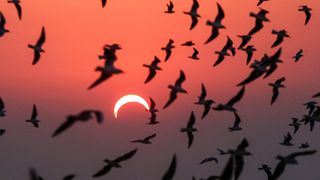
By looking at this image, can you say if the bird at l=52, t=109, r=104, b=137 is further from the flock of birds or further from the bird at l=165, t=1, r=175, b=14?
the bird at l=165, t=1, r=175, b=14

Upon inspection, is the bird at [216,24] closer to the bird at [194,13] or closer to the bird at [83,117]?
the bird at [194,13]

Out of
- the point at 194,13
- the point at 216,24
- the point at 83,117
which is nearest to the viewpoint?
the point at 83,117

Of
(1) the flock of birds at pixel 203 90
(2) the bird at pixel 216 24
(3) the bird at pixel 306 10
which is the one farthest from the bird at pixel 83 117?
(3) the bird at pixel 306 10

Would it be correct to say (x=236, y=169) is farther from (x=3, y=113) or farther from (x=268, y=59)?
(x=3, y=113)

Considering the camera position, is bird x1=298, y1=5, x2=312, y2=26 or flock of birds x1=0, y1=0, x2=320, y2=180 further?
bird x1=298, y1=5, x2=312, y2=26

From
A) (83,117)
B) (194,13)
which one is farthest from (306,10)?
(83,117)

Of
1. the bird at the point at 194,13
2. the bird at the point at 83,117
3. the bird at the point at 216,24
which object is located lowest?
the bird at the point at 83,117

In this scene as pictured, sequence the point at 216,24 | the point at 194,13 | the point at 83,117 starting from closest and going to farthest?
the point at 83,117, the point at 216,24, the point at 194,13

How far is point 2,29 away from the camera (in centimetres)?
4369

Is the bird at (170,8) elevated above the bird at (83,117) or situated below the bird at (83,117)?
above

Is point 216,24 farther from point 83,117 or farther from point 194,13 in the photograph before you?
point 83,117

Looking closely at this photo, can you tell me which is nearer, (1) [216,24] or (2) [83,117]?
(2) [83,117]

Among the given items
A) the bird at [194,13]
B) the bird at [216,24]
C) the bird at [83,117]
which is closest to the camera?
the bird at [83,117]

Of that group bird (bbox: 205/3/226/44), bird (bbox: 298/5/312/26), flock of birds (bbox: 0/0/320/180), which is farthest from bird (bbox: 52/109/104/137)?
bird (bbox: 298/5/312/26)
